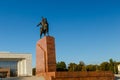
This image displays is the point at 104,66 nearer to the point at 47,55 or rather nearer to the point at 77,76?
the point at 47,55

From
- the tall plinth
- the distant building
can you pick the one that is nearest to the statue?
the tall plinth

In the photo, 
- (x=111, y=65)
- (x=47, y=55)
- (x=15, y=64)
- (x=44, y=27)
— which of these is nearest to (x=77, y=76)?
(x=47, y=55)

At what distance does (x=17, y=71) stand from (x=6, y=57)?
5529 mm

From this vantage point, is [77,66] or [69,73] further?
[77,66]

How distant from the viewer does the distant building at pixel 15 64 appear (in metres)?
44.2

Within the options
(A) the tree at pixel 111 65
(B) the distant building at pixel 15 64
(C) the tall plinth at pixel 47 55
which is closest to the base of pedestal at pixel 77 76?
(C) the tall plinth at pixel 47 55

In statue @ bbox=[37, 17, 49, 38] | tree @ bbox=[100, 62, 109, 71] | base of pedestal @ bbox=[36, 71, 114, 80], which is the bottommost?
base of pedestal @ bbox=[36, 71, 114, 80]

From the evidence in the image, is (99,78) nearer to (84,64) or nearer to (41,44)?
(41,44)

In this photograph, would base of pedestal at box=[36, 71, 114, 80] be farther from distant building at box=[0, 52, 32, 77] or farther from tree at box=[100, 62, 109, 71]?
tree at box=[100, 62, 109, 71]

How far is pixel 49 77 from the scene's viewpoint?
1329cm

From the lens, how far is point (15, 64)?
47.6 meters

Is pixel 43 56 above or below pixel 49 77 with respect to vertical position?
above

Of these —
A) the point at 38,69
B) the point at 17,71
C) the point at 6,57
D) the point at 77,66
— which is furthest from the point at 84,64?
the point at 38,69

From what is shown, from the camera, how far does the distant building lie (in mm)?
44209
